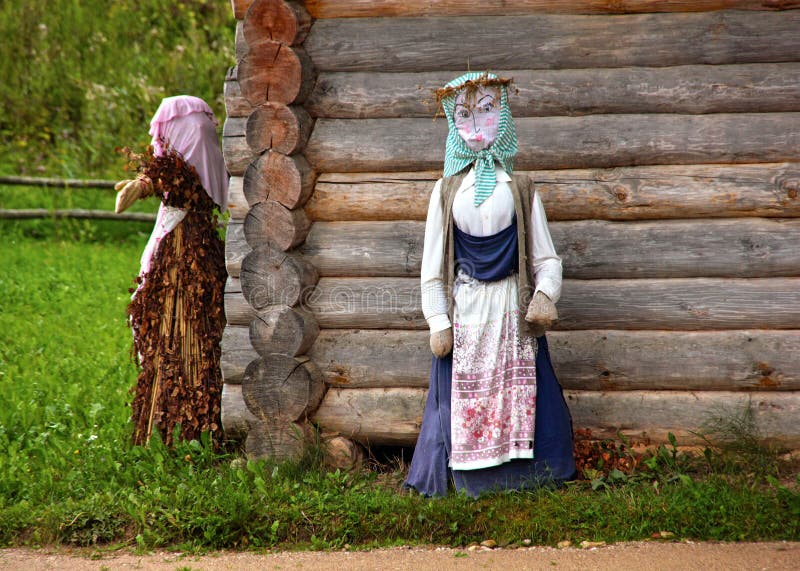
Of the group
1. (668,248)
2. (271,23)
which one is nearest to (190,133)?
(271,23)

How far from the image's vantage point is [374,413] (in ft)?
18.4

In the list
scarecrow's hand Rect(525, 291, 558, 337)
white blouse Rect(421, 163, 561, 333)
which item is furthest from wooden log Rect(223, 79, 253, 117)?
scarecrow's hand Rect(525, 291, 558, 337)

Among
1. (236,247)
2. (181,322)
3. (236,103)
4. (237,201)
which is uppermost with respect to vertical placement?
(236,103)

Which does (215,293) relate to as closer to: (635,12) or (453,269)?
(453,269)

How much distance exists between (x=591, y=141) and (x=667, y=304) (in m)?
1.03

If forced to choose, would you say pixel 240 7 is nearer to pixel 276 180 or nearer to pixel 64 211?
pixel 276 180

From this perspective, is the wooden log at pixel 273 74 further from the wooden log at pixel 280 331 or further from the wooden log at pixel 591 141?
the wooden log at pixel 280 331

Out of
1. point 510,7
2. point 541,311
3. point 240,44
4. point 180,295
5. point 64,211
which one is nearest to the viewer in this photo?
point 541,311

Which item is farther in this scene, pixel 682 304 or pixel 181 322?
pixel 181 322

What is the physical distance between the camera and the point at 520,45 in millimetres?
5410

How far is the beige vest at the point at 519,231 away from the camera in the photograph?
16.1 ft

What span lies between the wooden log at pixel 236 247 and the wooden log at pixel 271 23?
109cm

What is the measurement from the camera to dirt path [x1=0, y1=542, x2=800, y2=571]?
431 centimetres

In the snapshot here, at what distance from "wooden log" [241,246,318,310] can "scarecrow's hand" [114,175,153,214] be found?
880 mm
